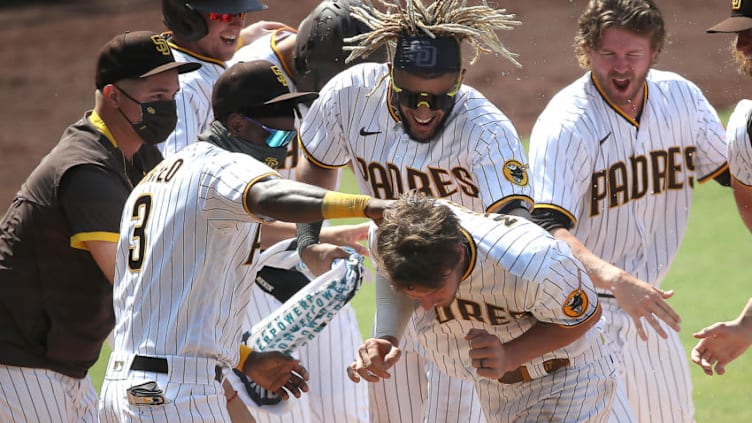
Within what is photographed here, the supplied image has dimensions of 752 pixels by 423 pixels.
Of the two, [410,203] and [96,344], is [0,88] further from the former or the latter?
[410,203]

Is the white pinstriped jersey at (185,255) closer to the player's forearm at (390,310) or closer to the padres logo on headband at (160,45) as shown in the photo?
the player's forearm at (390,310)

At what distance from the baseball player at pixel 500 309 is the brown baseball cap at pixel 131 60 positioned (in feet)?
4.78

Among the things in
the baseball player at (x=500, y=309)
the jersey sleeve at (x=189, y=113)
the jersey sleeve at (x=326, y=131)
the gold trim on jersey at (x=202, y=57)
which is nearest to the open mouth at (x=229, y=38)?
the gold trim on jersey at (x=202, y=57)

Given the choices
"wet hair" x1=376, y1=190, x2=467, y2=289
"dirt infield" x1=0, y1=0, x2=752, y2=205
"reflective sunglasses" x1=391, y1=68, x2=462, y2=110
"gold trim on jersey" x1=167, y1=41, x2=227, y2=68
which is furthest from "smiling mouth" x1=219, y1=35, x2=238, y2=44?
"dirt infield" x1=0, y1=0, x2=752, y2=205

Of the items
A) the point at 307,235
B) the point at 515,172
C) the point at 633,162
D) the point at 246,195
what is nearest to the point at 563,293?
the point at 515,172

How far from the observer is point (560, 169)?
17.1 ft

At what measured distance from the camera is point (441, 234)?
11.9ft

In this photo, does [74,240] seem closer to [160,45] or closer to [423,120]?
[160,45]

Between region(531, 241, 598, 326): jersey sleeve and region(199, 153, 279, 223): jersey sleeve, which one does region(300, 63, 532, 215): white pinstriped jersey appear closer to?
region(531, 241, 598, 326): jersey sleeve

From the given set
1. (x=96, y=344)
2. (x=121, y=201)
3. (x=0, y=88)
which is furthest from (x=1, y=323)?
(x=0, y=88)

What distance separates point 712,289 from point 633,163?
4.89 meters

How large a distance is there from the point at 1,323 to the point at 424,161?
178 cm

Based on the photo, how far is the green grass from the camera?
24.4 ft

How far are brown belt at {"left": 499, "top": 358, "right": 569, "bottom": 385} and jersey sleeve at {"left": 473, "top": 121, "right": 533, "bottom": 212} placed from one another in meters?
0.71
